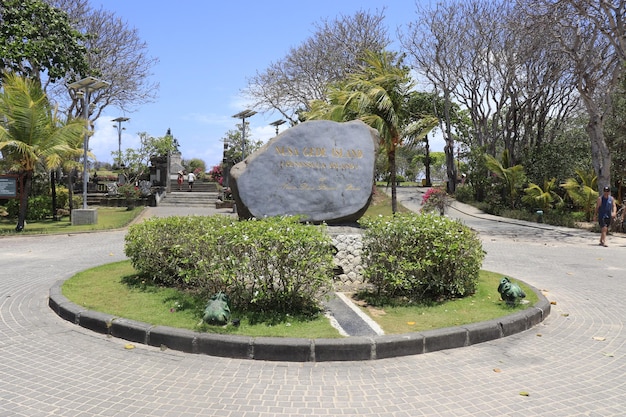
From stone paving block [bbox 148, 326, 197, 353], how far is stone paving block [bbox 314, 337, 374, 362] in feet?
4.09

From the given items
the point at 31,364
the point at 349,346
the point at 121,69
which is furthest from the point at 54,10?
the point at 349,346

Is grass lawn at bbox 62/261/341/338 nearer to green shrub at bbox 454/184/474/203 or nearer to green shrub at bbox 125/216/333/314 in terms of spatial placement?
green shrub at bbox 125/216/333/314

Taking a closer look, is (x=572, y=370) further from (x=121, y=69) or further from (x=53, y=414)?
(x=121, y=69)

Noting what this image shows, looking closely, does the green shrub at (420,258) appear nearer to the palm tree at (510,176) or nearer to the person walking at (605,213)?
the person walking at (605,213)

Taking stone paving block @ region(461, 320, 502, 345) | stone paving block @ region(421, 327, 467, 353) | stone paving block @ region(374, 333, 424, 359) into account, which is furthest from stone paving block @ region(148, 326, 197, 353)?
stone paving block @ region(461, 320, 502, 345)

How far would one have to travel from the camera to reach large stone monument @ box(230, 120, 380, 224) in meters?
8.01

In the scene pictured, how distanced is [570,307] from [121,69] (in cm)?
3071

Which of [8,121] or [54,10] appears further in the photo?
[54,10]

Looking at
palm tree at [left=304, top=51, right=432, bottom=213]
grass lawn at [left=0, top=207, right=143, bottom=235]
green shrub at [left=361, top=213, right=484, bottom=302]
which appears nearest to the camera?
green shrub at [left=361, top=213, right=484, bottom=302]

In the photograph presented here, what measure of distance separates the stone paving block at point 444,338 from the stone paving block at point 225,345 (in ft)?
5.81

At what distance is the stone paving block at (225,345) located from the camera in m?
4.39

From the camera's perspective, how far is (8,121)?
14.9 meters

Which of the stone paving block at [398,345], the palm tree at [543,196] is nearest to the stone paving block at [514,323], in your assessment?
the stone paving block at [398,345]

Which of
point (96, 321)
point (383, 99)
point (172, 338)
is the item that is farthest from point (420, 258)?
point (383, 99)
